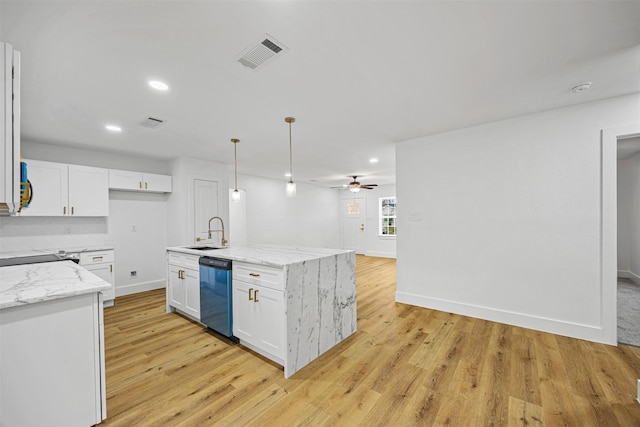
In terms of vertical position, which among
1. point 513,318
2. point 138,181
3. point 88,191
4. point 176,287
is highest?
point 138,181

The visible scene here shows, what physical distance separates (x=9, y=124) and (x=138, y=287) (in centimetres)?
440

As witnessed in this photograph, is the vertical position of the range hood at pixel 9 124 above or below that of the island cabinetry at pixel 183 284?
above

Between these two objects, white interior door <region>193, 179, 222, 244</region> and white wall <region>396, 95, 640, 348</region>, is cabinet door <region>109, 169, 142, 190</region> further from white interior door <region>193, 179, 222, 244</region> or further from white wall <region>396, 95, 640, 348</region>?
white wall <region>396, 95, 640, 348</region>

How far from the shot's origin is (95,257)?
397 cm

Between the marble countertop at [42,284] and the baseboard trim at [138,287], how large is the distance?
2.91 metres

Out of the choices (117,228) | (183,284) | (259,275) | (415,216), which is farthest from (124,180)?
(415,216)

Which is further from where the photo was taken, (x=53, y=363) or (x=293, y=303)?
(x=293, y=303)

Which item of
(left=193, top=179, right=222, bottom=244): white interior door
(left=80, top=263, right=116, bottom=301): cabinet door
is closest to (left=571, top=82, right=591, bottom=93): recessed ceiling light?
(left=193, top=179, right=222, bottom=244): white interior door

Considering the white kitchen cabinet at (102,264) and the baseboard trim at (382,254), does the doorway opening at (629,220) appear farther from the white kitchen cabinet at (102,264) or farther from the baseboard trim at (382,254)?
the white kitchen cabinet at (102,264)

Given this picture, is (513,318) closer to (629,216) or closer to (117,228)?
(629,216)

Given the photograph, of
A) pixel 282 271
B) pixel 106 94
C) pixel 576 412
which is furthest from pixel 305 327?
pixel 106 94

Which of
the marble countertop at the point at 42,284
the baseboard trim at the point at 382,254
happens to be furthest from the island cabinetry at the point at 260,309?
→ the baseboard trim at the point at 382,254

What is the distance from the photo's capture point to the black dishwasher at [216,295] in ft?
9.12

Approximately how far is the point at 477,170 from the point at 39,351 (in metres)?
4.30
